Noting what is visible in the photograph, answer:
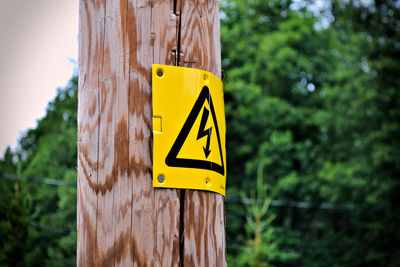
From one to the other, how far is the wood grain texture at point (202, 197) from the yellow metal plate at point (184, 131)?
1.3 inches

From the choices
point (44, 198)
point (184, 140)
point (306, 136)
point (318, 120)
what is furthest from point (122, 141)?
point (306, 136)

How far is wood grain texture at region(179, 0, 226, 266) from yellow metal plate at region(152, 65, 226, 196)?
34 millimetres

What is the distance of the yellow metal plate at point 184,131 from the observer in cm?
134

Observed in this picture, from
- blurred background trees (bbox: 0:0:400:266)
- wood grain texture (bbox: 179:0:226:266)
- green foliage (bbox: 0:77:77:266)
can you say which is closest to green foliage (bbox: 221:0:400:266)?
blurred background trees (bbox: 0:0:400:266)

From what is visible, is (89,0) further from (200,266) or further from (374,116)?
(374,116)

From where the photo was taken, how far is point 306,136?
20656 millimetres

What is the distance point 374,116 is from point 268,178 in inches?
163

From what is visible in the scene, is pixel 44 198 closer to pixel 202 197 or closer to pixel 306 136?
pixel 306 136

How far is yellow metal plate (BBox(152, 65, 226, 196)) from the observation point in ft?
4.41

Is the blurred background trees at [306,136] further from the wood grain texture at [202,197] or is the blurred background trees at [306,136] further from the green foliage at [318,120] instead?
the wood grain texture at [202,197]

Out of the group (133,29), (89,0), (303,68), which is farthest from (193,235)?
(303,68)

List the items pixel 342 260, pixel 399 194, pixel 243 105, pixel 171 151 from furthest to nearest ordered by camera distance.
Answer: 1. pixel 243 105
2. pixel 342 260
3. pixel 399 194
4. pixel 171 151

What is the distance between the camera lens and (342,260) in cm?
1788

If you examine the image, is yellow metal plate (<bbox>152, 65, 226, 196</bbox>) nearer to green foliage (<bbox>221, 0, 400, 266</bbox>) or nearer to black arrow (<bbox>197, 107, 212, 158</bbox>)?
black arrow (<bbox>197, 107, 212, 158</bbox>)
